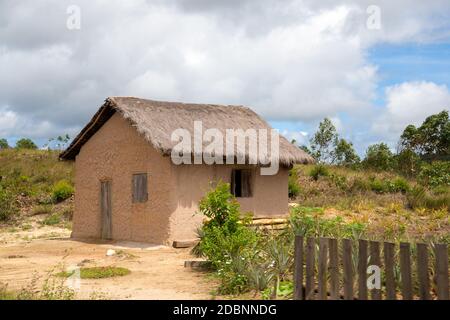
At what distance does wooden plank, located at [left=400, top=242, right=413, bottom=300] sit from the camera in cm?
580

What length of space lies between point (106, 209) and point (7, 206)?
23.8 ft

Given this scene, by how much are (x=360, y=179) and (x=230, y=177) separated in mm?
11079

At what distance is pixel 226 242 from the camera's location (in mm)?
9461

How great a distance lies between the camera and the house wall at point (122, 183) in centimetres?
1459

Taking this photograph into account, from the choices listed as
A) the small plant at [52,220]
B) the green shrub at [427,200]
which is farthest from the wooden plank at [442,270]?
the small plant at [52,220]

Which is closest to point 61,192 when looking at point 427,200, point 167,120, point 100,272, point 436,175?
point 167,120

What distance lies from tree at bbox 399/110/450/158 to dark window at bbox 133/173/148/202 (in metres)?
22.7

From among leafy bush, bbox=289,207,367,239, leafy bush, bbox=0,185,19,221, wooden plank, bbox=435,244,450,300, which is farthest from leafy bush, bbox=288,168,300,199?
wooden plank, bbox=435,244,450,300

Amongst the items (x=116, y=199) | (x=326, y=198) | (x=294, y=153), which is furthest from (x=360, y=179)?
(x=116, y=199)

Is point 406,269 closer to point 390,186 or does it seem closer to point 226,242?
point 226,242

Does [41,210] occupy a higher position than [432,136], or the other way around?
[432,136]

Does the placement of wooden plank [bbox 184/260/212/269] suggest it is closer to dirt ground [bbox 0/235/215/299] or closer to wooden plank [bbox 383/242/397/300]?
dirt ground [bbox 0/235/215/299]
